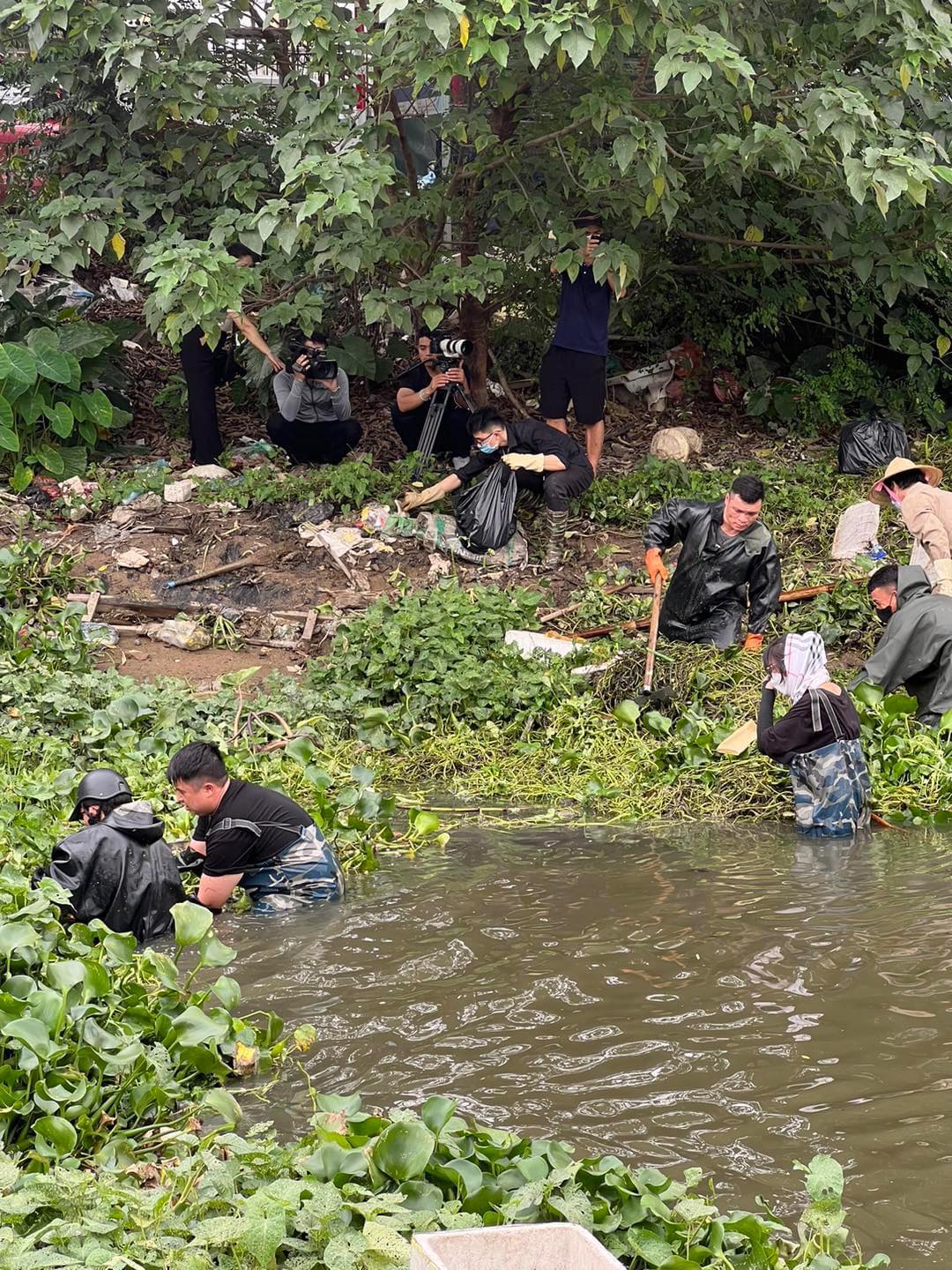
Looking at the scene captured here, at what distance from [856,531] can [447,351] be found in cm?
326

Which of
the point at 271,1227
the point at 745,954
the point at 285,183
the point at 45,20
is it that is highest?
the point at 45,20

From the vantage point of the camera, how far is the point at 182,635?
968 cm

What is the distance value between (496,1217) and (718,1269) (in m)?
0.54

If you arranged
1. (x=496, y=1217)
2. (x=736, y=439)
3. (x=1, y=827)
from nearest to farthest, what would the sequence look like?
1. (x=496, y=1217)
2. (x=1, y=827)
3. (x=736, y=439)

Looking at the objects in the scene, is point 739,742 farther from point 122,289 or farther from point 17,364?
point 122,289

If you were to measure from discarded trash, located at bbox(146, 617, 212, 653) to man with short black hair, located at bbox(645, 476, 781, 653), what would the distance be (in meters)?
2.98

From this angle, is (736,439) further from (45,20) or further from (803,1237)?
(803,1237)

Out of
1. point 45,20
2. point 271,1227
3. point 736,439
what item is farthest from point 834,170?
point 271,1227

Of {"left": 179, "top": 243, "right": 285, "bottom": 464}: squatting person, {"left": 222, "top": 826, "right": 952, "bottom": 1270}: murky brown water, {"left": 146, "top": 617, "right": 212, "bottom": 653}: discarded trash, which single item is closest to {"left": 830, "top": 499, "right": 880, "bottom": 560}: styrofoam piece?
{"left": 222, "top": 826, "right": 952, "bottom": 1270}: murky brown water

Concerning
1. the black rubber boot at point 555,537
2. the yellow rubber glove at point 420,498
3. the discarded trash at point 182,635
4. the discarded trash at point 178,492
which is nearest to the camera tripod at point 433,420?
the yellow rubber glove at point 420,498

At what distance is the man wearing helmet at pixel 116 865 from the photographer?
557cm

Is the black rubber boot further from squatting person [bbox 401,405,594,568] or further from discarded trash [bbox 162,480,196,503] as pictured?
discarded trash [bbox 162,480,196,503]

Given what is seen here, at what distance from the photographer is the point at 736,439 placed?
41.5 ft

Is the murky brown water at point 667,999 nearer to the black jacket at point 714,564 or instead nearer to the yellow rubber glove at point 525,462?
the black jacket at point 714,564
